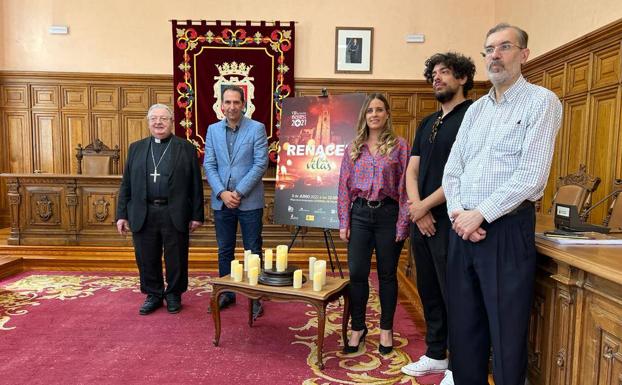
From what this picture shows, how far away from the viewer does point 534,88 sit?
5.11ft

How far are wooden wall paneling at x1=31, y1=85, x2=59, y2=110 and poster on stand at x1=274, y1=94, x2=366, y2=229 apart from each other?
4483 mm

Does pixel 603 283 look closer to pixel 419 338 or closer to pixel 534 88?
pixel 534 88

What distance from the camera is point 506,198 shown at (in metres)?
1.50

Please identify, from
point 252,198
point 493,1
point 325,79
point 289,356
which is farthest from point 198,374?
point 493,1

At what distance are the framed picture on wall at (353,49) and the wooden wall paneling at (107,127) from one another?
342 centimetres

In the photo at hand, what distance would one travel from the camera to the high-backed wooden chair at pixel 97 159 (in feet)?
19.5

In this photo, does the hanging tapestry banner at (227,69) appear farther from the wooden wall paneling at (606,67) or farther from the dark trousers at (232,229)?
the wooden wall paneling at (606,67)

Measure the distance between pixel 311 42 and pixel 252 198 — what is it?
13.0 ft

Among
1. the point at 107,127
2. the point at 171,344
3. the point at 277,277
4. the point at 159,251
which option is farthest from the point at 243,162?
the point at 107,127

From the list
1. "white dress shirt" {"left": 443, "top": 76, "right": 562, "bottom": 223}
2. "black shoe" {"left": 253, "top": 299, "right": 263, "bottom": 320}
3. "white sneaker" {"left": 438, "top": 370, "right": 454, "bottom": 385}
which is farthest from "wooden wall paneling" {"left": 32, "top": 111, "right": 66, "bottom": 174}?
"white dress shirt" {"left": 443, "top": 76, "right": 562, "bottom": 223}

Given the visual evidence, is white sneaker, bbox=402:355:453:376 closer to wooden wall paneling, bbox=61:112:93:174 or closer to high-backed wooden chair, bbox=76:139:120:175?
high-backed wooden chair, bbox=76:139:120:175

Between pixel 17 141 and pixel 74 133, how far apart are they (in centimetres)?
82

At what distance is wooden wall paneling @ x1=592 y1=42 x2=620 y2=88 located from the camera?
3.94 meters

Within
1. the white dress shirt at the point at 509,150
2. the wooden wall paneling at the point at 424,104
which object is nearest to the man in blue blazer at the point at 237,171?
the white dress shirt at the point at 509,150
